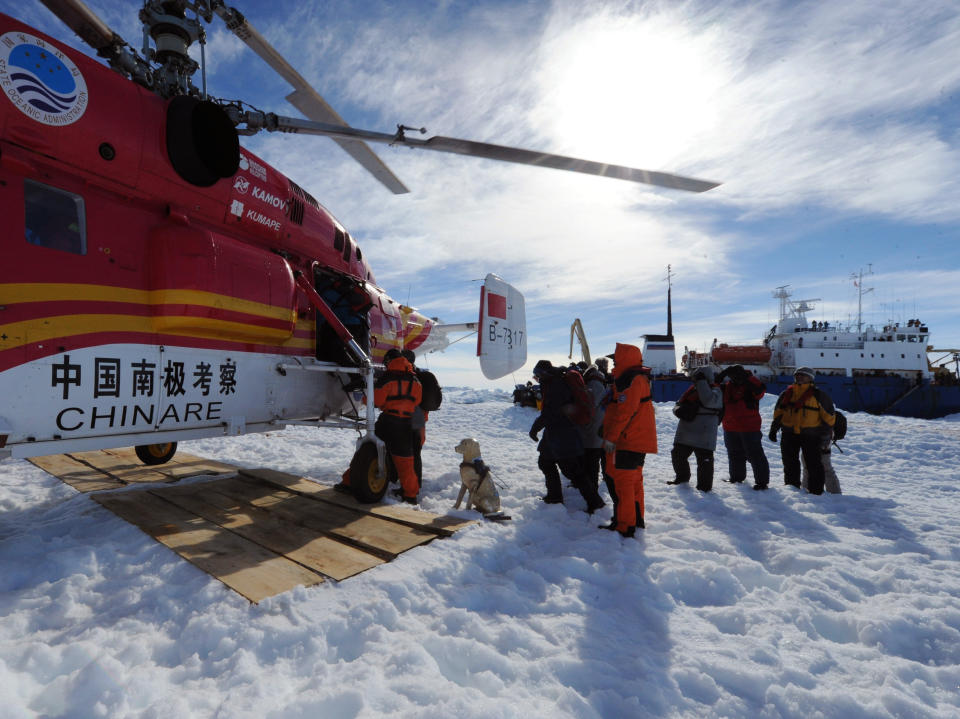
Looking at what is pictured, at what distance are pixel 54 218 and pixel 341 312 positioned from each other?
3.26 metres

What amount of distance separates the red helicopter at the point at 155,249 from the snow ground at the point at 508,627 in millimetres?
1244

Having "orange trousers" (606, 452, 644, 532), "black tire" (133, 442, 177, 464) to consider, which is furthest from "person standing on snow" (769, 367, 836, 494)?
"black tire" (133, 442, 177, 464)

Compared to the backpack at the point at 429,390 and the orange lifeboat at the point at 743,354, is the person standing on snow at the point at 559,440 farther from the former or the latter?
the orange lifeboat at the point at 743,354

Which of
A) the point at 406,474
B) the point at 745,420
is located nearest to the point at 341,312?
the point at 406,474

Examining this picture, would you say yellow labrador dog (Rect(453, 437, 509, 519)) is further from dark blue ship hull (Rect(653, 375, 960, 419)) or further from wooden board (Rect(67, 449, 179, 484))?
dark blue ship hull (Rect(653, 375, 960, 419))

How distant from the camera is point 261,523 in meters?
4.33

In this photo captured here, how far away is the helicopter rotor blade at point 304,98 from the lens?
4.83 m

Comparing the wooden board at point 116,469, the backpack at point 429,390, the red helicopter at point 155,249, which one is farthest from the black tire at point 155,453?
the backpack at point 429,390

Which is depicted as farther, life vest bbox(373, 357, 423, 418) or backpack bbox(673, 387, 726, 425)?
backpack bbox(673, 387, 726, 425)

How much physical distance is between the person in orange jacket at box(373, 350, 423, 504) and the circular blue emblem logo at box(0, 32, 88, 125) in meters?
3.44

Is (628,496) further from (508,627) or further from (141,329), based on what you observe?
(141,329)

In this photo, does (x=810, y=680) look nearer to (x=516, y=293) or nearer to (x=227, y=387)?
(x=227, y=387)

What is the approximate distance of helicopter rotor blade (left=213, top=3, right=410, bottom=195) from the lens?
4828 millimetres

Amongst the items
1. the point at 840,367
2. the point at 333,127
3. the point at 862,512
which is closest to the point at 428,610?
the point at 333,127
